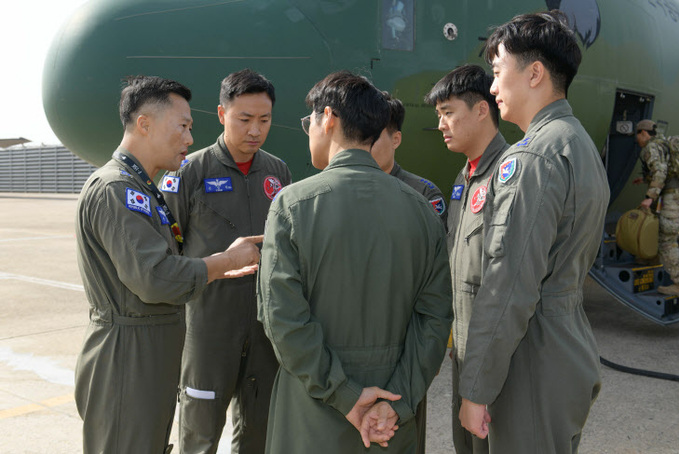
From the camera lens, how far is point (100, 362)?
2.18 m

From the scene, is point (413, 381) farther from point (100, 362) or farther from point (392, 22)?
point (392, 22)

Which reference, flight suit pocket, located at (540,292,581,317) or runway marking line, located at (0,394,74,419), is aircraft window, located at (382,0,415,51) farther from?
runway marking line, located at (0,394,74,419)

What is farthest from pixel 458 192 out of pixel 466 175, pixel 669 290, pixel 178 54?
pixel 669 290

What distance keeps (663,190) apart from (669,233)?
1.53 ft

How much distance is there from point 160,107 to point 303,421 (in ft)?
→ 4.55

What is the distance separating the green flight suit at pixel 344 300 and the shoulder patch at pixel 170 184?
1.20 m

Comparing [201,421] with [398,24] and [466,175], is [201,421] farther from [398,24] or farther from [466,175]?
[398,24]

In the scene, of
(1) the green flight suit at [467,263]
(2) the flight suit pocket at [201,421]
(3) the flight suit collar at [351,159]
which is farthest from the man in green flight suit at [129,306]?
(1) the green flight suit at [467,263]

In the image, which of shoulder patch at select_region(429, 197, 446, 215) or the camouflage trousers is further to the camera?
the camouflage trousers

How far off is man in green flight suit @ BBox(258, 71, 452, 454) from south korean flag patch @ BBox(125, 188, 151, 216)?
61 cm

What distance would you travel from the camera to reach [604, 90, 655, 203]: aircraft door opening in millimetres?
6570

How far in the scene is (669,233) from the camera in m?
6.09

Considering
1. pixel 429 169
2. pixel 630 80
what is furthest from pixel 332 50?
pixel 630 80

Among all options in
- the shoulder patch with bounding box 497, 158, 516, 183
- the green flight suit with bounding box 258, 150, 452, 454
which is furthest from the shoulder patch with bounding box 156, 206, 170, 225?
the shoulder patch with bounding box 497, 158, 516, 183
